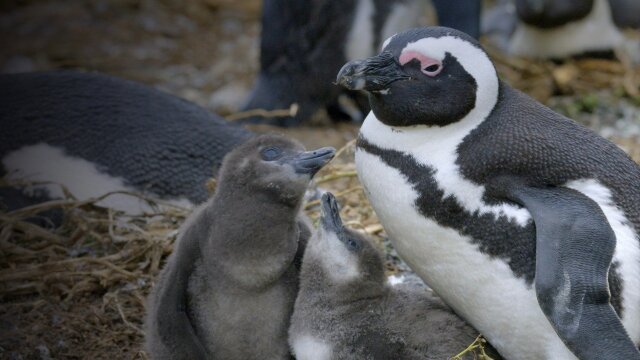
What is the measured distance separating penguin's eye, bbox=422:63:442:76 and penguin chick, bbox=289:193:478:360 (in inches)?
15.3

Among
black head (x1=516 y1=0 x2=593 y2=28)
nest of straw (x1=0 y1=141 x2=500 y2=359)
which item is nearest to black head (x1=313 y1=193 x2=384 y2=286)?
nest of straw (x1=0 y1=141 x2=500 y2=359)

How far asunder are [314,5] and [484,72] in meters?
3.36

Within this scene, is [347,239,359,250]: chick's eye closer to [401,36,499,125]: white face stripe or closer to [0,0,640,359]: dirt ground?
[401,36,499,125]: white face stripe

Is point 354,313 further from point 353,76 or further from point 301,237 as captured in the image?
point 353,76

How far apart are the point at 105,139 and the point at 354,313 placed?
172cm

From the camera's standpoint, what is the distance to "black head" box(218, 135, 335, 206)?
2664 mm

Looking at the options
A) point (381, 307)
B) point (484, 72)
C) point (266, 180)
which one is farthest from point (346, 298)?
point (484, 72)

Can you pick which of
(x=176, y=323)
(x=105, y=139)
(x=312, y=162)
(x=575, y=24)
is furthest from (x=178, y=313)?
(x=575, y=24)

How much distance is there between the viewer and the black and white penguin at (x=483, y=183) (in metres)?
2.49

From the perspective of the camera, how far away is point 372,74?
2568 mm

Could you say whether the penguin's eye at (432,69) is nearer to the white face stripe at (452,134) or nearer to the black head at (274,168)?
the white face stripe at (452,134)

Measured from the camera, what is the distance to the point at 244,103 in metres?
6.09

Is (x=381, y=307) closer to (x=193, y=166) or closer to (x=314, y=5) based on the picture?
(x=193, y=166)

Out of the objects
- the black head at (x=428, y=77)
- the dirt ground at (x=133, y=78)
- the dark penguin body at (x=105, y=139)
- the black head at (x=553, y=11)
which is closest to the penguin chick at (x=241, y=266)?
the black head at (x=428, y=77)
